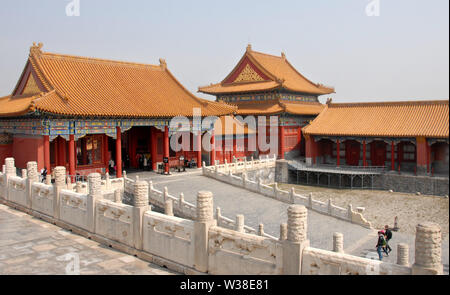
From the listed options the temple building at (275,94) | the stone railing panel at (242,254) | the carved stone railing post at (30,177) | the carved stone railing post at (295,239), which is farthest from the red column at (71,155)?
the carved stone railing post at (295,239)

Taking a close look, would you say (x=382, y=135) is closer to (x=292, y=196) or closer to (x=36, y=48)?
(x=292, y=196)

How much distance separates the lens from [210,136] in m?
29.3

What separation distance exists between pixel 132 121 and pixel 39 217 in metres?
11.1

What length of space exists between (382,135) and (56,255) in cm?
2483

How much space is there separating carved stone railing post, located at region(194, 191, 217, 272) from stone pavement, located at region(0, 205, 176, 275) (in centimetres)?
94

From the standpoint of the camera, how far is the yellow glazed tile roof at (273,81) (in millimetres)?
37594

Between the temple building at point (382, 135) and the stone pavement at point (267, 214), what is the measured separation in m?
9.92

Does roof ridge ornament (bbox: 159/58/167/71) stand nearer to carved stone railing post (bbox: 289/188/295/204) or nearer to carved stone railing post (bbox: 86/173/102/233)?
carved stone railing post (bbox: 289/188/295/204)

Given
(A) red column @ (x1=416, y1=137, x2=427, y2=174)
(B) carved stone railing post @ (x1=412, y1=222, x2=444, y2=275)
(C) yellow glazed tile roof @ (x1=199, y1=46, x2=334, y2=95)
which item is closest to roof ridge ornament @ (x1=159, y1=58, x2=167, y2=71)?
(C) yellow glazed tile roof @ (x1=199, y1=46, x2=334, y2=95)

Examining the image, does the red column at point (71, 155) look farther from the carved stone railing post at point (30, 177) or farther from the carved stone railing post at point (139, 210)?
the carved stone railing post at point (139, 210)

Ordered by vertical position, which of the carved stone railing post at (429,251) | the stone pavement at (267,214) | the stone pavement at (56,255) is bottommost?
the stone pavement at (267,214)

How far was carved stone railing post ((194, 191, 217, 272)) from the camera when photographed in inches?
342

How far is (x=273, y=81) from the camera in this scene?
37.7 m

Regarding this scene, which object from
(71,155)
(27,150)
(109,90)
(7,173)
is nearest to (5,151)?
(27,150)
